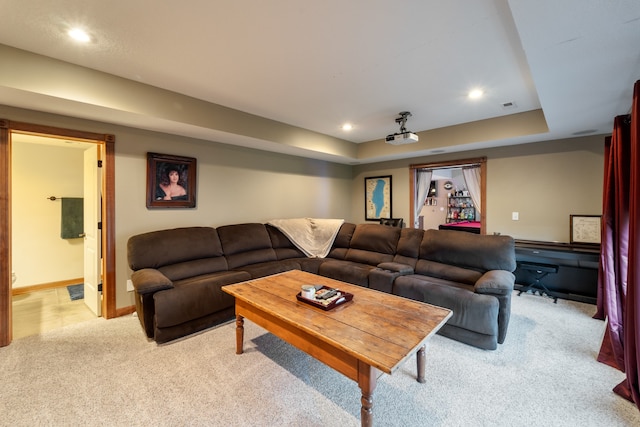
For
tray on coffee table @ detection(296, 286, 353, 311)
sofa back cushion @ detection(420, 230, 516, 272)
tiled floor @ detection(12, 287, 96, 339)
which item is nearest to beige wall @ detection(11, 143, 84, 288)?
tiled floor @ detection(12, 287, 96, 339)

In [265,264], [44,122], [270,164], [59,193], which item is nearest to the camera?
[44,122]

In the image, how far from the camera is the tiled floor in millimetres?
2865

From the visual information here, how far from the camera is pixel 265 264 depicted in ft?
12.2

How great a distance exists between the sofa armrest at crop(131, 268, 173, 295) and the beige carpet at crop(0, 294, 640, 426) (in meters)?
0.52

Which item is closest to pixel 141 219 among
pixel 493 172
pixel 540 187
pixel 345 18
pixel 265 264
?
pixel 265 264

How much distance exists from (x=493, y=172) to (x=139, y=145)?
17.0 feet

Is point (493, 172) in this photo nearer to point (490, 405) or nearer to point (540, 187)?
point (540, 187)

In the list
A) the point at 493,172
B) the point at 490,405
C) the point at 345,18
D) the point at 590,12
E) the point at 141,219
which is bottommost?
the point at 490,405

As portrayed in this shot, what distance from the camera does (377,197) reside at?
19.3ft

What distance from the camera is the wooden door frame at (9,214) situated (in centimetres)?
246

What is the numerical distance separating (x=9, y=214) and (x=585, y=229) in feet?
21.8

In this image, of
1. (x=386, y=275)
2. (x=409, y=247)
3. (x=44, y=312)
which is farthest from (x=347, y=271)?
(x=44, y=312)

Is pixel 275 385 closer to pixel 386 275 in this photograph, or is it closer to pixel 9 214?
pixel 386 275

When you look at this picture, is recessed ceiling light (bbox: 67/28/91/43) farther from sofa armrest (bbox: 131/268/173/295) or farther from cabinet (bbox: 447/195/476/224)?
cabinet (bbox: 447/195/476/224)
